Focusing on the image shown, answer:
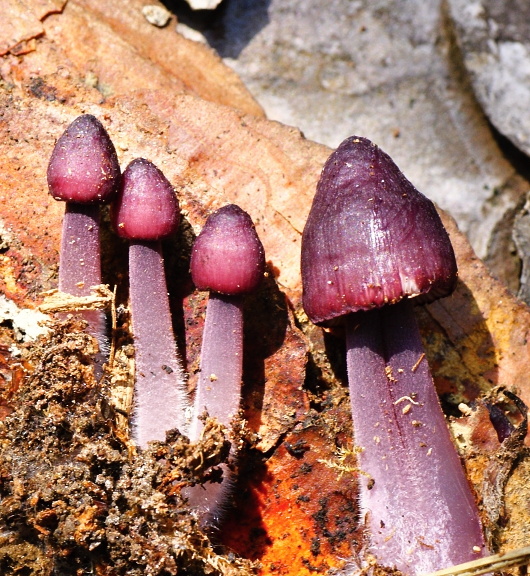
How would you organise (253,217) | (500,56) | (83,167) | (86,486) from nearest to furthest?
1. (86,486)
2. (83,167)
3. (253,217)
4. (500,56)

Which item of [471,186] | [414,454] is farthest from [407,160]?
[414,454]

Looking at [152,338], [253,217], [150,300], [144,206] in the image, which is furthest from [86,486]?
[253,217]

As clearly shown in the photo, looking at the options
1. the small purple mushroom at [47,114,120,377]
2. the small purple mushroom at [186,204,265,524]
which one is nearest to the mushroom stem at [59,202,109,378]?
the small purple mushroom at [47,114,120,377]

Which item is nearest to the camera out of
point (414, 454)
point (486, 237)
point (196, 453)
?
point (196, 453)

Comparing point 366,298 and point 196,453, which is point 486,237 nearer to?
point 366,298

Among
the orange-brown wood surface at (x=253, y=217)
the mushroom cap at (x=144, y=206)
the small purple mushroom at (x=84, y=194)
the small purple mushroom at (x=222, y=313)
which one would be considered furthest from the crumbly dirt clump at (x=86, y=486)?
the mushroom cap at (x=144, y=206)

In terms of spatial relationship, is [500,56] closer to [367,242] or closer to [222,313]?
[367,242]
